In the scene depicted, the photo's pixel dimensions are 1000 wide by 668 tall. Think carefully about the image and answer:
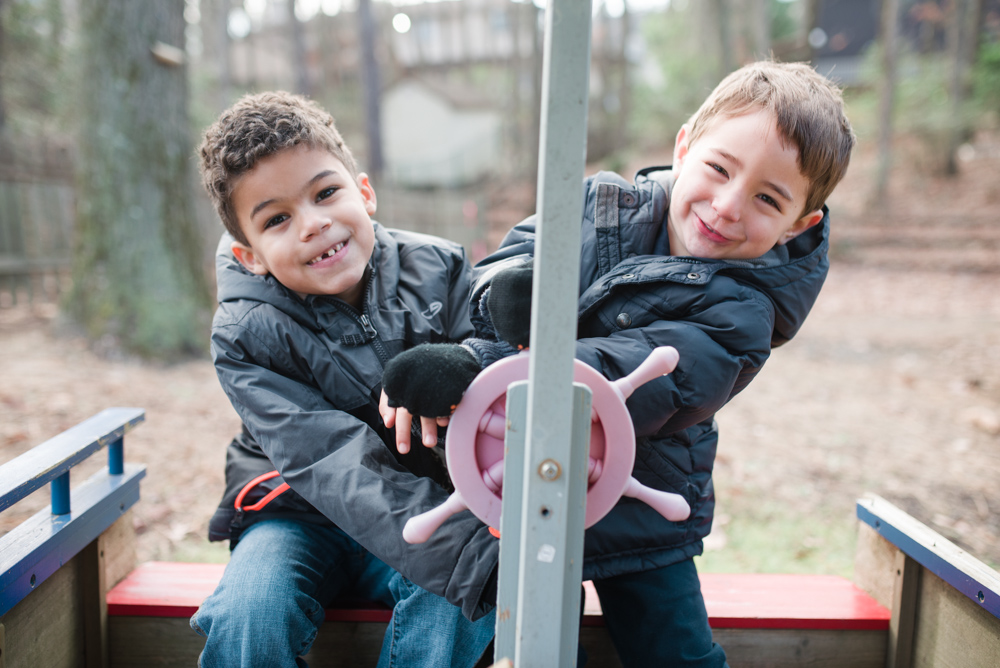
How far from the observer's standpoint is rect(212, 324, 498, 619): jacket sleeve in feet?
4.06

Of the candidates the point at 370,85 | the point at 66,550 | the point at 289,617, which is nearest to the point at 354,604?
the point at 289,617

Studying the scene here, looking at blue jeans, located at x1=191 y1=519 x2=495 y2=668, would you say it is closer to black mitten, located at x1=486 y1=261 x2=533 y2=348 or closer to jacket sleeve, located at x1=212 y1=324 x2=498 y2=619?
jacket sleeve, located at x1=212 y1=324 x2=498 y2=619

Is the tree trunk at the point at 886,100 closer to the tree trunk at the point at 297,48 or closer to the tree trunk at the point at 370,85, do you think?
the tree trunk at the point at 370,85

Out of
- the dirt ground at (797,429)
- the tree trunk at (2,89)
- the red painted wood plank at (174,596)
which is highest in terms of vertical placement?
the tree trunk at (2,89)

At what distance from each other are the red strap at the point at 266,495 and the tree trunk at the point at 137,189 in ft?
11.3

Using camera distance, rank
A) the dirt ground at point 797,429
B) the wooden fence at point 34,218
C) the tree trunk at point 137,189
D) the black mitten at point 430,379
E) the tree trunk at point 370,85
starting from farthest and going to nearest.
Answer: the tree trunk at point 370,85 < the wooden fence at point 34,218 < the tree trunk at point 137,189 < the dirt ground at point 797,429 < the black mitten at point 430,379

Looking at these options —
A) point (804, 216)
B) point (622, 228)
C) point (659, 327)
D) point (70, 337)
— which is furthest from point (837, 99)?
point (70, 337)

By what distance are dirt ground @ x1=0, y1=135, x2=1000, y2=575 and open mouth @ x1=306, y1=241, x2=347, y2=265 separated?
167 cm

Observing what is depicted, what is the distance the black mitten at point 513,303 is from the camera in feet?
3.18

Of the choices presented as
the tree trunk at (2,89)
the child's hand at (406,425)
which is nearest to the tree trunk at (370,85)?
the tree trunk at (2,89)

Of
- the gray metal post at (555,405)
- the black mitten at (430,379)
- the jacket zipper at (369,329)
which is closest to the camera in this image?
the gray metal post at (555,405)

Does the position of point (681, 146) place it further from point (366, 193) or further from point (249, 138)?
point (249, 138)

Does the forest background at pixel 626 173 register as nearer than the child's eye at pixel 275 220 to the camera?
No

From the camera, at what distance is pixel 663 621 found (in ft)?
4.62
